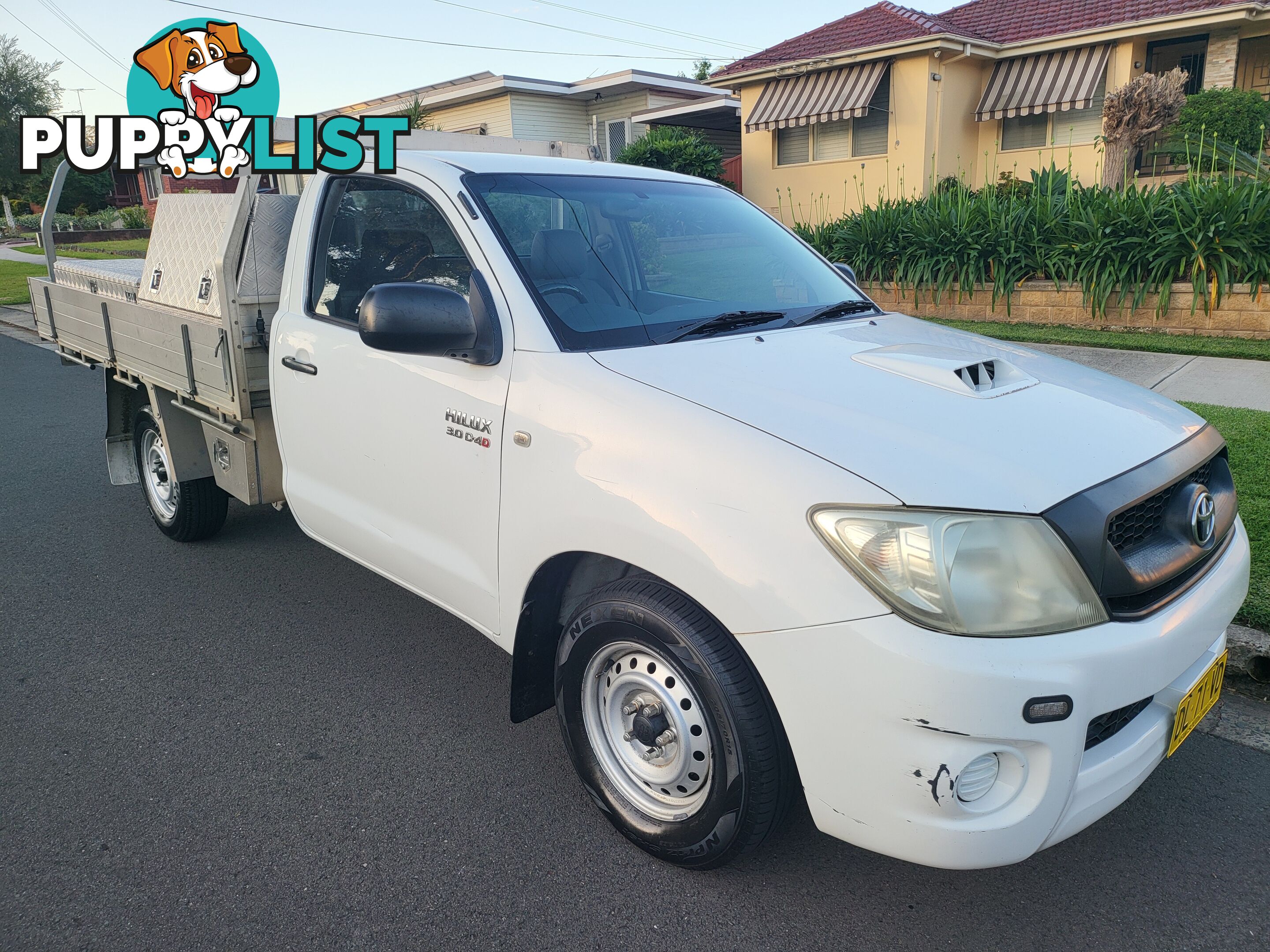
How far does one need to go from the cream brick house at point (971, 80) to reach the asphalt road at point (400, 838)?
15376 mm

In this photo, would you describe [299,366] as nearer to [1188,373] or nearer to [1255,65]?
[1188,373]

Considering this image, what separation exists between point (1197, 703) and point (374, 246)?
303cm

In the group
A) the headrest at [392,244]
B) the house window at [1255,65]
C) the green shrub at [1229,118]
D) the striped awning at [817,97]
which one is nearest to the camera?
the headrest at [392,244]

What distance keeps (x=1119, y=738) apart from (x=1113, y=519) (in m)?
0.52

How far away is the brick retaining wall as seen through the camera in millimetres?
8945

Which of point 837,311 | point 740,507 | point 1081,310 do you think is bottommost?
point 740,507

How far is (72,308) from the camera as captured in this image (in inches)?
228

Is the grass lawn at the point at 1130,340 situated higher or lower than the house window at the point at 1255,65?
lower

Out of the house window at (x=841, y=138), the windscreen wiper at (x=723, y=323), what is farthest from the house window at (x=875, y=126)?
the windscreen wiper at (x=723, y=323)

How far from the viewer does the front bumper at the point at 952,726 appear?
2.04 metres

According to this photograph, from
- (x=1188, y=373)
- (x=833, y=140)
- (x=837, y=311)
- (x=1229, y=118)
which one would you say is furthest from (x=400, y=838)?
(x=833, y=140)

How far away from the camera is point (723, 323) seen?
315 cm

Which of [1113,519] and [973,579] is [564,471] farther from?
[1113,519]

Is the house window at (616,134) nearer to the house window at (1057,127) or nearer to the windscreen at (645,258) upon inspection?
the house window at (1057,127)
